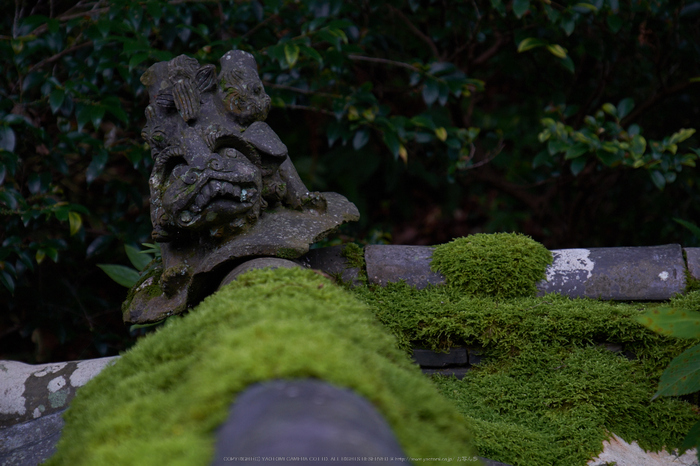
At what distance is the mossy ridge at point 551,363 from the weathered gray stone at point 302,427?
3.19 ft

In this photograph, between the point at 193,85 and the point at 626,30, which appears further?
the point at 626,30

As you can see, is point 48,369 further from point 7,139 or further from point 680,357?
point 680,357

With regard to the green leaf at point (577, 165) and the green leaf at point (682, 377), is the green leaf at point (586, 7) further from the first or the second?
the green leaf at point (682, 377)

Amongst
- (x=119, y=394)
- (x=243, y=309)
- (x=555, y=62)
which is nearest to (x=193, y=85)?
(x=243, y=309)

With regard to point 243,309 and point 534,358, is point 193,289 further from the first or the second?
point 534,358

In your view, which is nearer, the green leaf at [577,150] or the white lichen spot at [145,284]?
the white lichen spot at [145,284]

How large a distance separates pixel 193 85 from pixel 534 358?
149 centimetres

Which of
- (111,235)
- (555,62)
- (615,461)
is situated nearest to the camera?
(615,461)

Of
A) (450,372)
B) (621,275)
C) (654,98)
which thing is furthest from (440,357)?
(654,98)

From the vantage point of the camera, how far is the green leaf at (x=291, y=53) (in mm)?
2676

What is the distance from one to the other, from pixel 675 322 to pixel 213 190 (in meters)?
1.30

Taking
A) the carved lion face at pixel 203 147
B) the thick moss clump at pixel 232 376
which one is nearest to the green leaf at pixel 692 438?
the thick moss clump at pixel 232 376

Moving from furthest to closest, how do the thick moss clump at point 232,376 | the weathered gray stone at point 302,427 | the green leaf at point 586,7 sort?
1. the green leaf at point 586,7
2. the thick moss clump at point 232,376
3. the weathered gray stone at point 302,427

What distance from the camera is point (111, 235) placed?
129 inches
